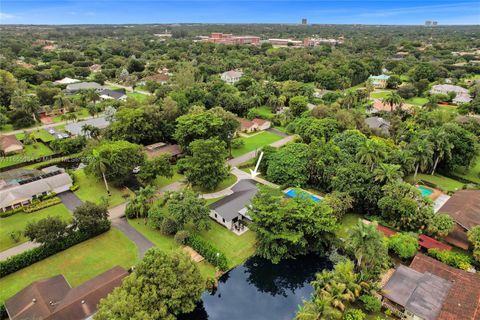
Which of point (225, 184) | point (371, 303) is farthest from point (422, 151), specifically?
point (225, 184)

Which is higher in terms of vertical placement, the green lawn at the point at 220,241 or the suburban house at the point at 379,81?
the suburban house at the point at 379,81

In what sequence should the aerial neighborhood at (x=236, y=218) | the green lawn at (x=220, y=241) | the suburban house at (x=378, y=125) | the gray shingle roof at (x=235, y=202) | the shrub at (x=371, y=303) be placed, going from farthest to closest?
1. the suburban house at (x=378, y=125)
2. the gray shingle roof at (x=235, y=202)
3. the green lawn at (x=220, y=241)
4. the shrub at (x=371, y=303)
5. the aerial neighborhood at (x=236, y=218)

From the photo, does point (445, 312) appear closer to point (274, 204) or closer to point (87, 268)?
point (274, 204)

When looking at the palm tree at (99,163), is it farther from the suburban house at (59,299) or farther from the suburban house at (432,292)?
the suburban house at (432,292)

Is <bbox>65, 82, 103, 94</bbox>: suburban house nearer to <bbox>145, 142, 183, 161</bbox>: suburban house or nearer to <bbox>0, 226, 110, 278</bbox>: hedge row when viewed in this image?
<bbox>145, 142, 183, 161</bbox>: suburban house

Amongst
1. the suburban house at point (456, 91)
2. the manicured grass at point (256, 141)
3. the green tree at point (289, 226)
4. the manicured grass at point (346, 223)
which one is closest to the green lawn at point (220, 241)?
the green tree at point (289, 226)

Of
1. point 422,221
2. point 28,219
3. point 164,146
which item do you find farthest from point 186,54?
point 422,221

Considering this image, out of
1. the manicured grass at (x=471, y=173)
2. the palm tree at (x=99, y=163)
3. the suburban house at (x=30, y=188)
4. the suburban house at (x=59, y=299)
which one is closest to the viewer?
the suburban house at (x=59, y=299)
